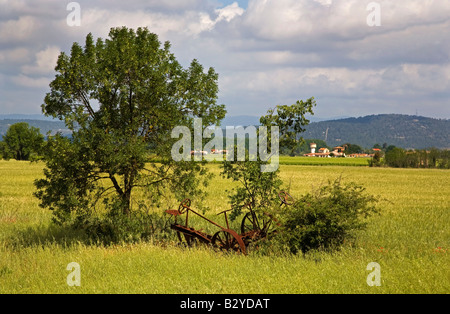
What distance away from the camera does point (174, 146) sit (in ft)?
43.0

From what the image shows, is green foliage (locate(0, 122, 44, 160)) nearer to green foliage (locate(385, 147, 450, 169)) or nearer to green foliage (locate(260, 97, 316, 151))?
green foliage (locate(385, 147, 450, 169))

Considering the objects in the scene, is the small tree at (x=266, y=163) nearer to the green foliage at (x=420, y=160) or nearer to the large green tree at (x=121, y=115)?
the large green tree at (x=121, y=115)

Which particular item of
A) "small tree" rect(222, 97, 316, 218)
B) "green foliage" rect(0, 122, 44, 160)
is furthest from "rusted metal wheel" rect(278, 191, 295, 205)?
"green foliage" rect(0, 122, 44, 160)

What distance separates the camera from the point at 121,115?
44.1 ft

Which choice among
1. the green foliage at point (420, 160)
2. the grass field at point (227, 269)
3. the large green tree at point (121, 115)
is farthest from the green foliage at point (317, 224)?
the green foliage at point (420, 160)

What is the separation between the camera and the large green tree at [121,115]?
1241 centimetres

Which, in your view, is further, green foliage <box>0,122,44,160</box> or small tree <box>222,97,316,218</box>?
green foliage <box>0,122,44,160</box>

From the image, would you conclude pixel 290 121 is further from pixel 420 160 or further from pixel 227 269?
pixel 420 160

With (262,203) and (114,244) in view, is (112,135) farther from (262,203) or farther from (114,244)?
(262,203)

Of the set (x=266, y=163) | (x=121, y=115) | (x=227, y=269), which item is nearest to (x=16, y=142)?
(x=121, y=115)

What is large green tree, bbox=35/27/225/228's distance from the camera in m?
12.4

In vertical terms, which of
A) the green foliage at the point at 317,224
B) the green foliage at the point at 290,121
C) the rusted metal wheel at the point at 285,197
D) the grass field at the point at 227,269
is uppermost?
the green foliage at the point at 290,121
